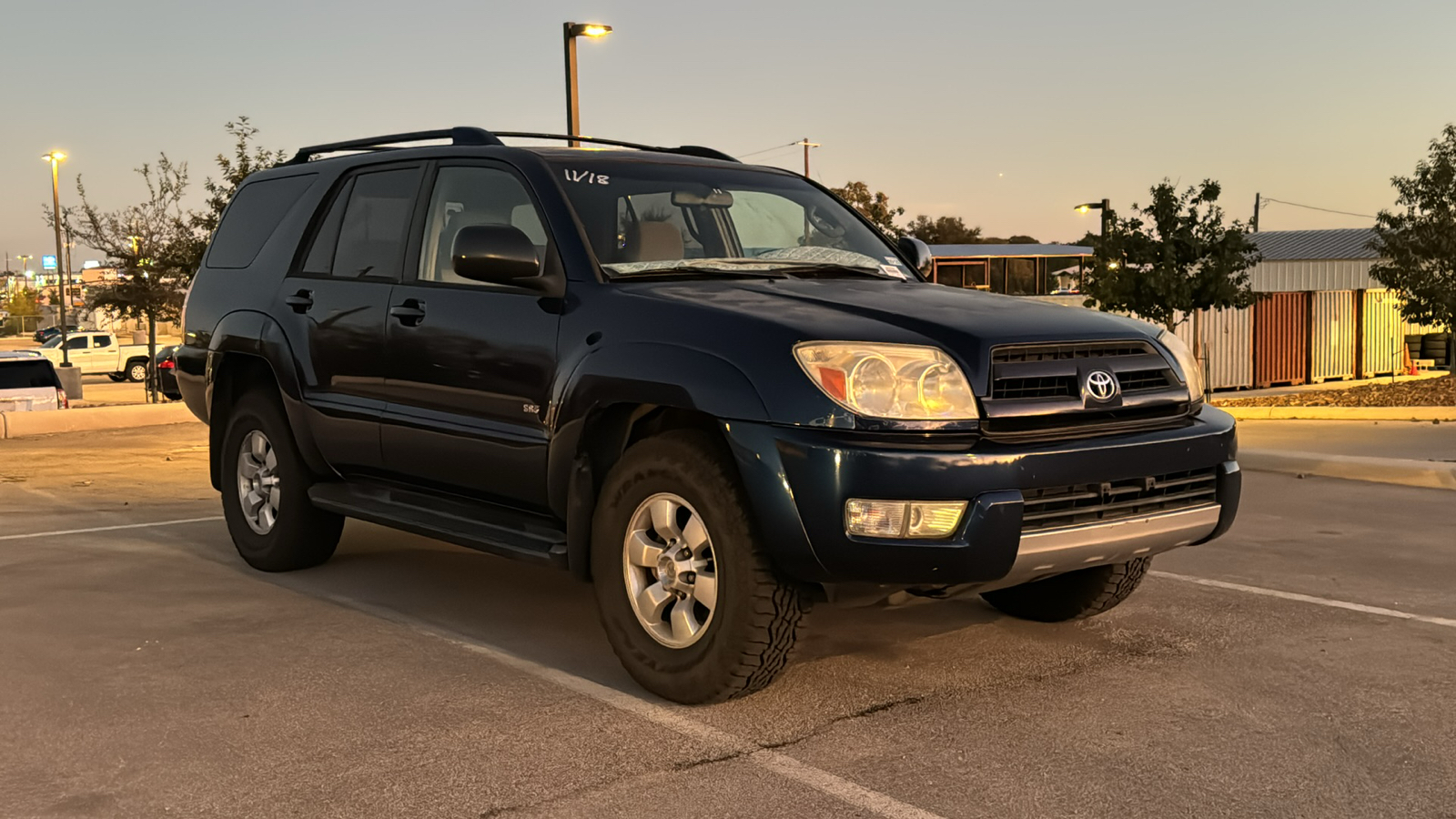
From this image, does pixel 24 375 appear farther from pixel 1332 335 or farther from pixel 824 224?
pixel 1332 335

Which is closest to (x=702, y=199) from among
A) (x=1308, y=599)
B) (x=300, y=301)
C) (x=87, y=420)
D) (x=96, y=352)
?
(x=300, y=301)

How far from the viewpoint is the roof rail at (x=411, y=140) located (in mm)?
6184

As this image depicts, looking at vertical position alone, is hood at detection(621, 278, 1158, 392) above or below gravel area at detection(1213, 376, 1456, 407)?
above

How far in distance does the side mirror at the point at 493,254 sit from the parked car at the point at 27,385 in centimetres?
1609

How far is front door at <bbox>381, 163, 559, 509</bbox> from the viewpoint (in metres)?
5.31

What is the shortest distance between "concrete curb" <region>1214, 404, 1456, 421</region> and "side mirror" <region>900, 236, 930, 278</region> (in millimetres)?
10370

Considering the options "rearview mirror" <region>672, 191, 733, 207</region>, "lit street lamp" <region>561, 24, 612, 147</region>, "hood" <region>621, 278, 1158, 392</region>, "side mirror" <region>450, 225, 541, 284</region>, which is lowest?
"hood" <region>621, 278, 1158, 392</region>

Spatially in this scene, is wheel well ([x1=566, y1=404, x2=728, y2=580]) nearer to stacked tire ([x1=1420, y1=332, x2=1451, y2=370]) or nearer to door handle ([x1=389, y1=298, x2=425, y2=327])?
door handle ([x1=389, y1=298, x2=425, y2=327])

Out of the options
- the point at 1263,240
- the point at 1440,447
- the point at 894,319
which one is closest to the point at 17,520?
the point at 894,319

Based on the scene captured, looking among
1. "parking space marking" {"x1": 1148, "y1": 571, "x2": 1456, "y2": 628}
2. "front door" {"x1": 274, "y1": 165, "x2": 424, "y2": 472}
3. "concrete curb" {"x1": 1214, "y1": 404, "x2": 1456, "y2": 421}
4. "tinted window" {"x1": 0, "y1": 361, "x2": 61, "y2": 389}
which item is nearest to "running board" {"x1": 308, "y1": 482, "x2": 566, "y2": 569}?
"front door" {"x1": 274, "y1": 165, "x2": 424, "y2": 472}

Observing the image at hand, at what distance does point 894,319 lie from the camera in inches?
184

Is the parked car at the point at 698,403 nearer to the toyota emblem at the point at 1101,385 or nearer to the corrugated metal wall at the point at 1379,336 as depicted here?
the toyota emblem at the point at 1101,385

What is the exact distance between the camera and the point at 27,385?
19375 mm

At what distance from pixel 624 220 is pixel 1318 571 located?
4.17m
